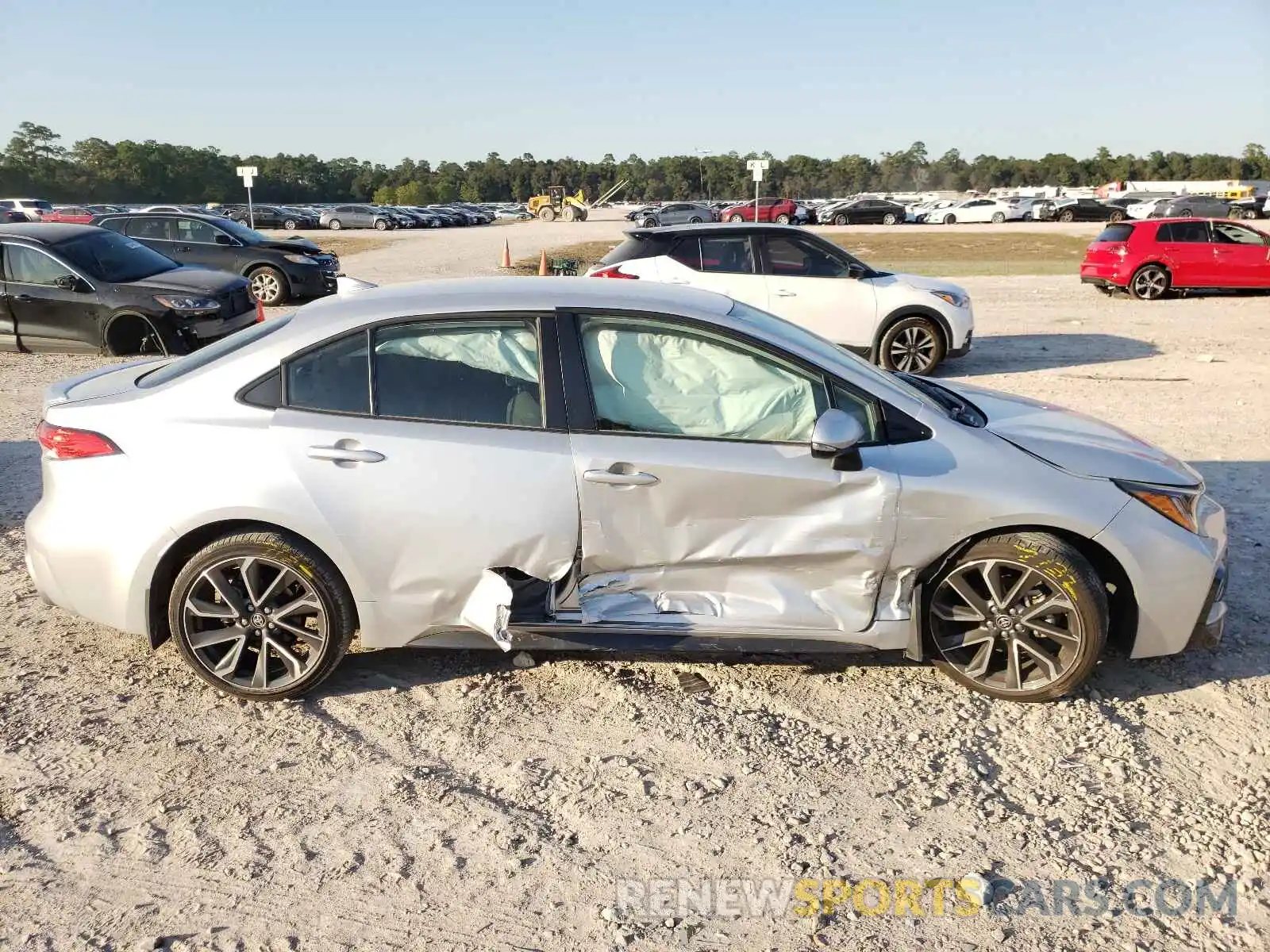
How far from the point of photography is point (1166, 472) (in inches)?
165

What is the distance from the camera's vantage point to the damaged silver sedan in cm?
394

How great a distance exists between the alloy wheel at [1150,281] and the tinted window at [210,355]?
1706cm

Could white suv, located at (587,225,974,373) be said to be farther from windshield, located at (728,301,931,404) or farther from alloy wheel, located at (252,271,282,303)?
alloy wheel, located at (252,271,282,303)

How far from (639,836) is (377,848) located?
0.84 metres

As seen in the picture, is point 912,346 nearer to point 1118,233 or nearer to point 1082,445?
point 1082,445

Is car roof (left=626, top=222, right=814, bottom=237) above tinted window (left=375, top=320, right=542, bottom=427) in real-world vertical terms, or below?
above

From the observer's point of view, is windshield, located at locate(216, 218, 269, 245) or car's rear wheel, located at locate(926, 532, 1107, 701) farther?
windshield, located at locate(216, 218, 269, 245)

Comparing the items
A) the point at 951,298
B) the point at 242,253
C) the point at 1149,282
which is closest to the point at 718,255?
the point at 951,298

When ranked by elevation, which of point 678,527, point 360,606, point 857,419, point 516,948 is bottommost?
point 516,948

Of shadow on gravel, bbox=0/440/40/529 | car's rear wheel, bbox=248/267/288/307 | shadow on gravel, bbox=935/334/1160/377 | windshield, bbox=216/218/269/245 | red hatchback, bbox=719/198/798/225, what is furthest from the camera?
red hatchback, bbox=719/198/798/225

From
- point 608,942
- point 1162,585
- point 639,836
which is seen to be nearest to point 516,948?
point 608,942

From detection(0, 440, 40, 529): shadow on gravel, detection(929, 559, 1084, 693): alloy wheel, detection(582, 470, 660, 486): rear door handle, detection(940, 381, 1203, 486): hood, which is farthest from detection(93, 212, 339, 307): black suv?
detection(929, 559, 1084, 693): alloy wheel

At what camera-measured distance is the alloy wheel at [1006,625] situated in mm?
3973

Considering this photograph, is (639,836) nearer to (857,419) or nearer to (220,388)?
(857,419)
